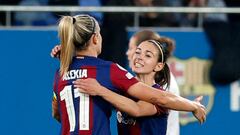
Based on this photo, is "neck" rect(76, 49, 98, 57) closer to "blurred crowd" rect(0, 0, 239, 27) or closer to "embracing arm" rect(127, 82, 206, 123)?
"embracing arm" rect(127, 82, 206, 123)

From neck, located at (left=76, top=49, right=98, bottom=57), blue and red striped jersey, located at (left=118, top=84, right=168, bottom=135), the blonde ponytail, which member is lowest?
blue and red striped jersey, located at (left=118, top=84, right=168, bottom=135)

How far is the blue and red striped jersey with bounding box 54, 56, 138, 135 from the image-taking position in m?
4.58

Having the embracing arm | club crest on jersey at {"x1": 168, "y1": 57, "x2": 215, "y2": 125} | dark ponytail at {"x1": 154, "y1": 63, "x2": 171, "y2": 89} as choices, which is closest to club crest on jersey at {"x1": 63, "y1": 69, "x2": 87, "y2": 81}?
the embracing arm

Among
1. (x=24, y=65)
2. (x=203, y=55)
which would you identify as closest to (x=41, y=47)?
(x=24, y=65)

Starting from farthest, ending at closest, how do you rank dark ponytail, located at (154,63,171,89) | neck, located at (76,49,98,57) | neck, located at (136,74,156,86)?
dark ponytail, located at (154,63,171,89) → neck, located at (136,74,156,86) → neck, located at (76,49,98,57)

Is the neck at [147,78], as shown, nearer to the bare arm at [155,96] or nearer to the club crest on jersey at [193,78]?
the bare arm at [155,96]

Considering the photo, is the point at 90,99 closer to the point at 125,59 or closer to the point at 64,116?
the point at 64,116

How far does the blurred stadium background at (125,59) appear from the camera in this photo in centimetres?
856

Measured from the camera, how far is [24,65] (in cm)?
865

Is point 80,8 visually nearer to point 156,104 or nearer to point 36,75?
point 36,75

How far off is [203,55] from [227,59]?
0.26m

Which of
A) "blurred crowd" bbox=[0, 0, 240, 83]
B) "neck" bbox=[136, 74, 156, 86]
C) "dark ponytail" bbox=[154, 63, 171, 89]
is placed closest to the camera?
"neck" bbox=[136, 74, 156, 86]

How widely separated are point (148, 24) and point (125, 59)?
1.57ft

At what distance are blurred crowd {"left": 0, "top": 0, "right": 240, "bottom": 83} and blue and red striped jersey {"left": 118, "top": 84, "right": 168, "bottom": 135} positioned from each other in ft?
12.2
